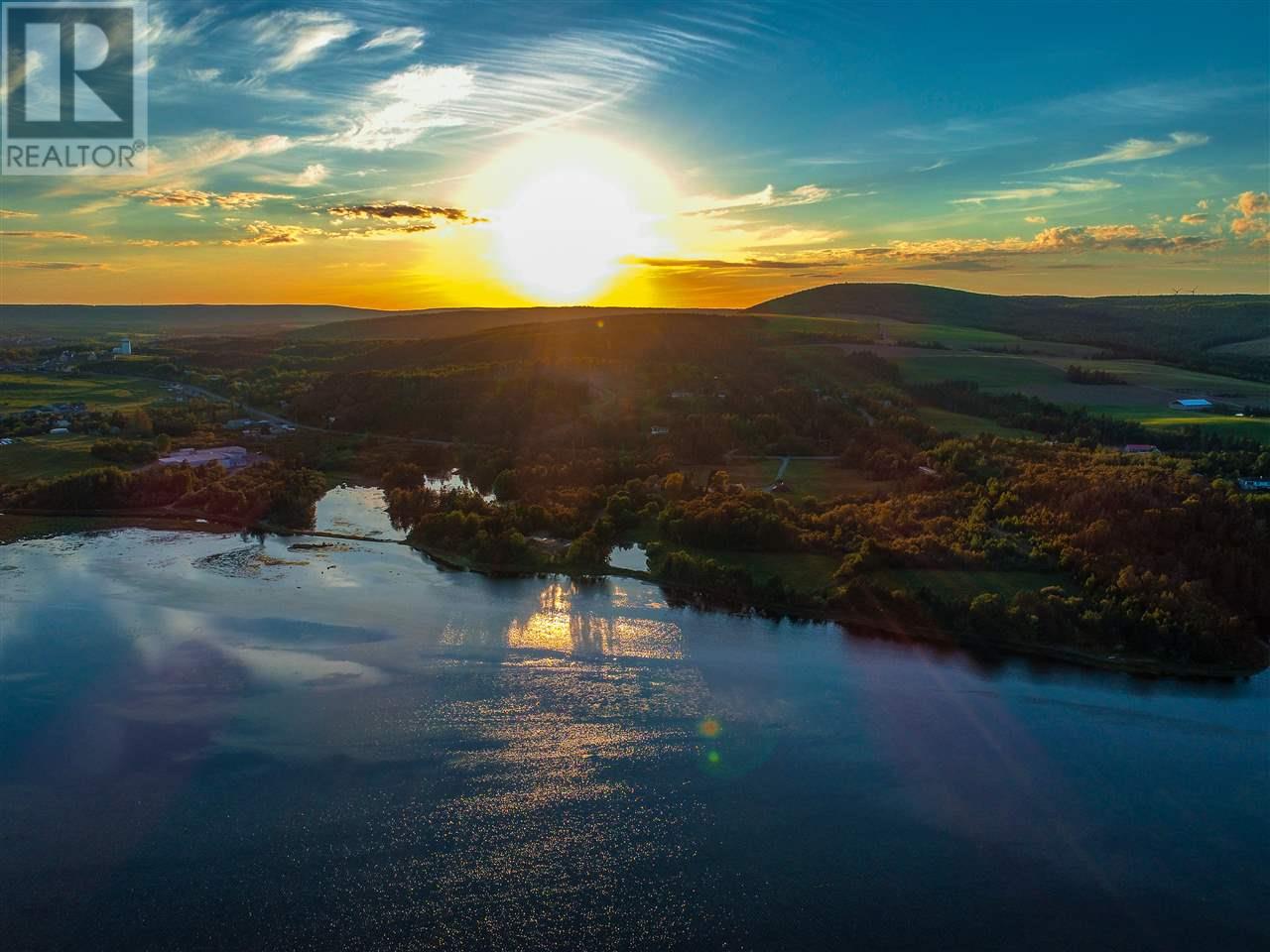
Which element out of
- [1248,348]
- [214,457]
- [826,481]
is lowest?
[826,481]

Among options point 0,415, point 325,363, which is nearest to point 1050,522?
point 0,415

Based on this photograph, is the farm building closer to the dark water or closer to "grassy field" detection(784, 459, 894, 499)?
the dark water

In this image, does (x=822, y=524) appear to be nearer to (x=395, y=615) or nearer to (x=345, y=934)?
(x=395, y=615)

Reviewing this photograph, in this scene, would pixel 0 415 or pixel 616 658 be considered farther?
pixel 0 415

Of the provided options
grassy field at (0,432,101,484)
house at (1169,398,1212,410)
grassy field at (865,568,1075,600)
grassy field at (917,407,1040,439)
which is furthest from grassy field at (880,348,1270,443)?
grassy field at (0,432,101,484)

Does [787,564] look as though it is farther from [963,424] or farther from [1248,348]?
[1248,348]

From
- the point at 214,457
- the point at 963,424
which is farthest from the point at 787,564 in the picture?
the point at 214,457
